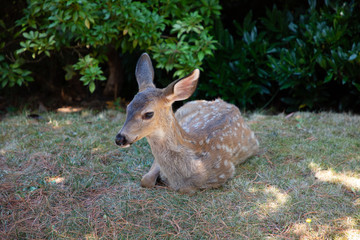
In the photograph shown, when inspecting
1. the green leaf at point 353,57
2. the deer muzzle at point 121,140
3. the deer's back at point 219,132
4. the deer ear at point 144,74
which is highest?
the deer ear at point 144,74

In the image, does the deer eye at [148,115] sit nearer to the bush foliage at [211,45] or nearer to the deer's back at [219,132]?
the deer's back at [219,132]

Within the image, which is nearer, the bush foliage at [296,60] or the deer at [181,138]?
the deer at [181,138]

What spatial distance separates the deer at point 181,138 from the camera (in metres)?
2.77

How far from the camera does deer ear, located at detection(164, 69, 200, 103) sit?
2.79 m

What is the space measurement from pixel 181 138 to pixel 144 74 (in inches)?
27.2

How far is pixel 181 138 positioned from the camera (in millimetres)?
3049

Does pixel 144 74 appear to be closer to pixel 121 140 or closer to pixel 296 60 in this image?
pixel 121 140

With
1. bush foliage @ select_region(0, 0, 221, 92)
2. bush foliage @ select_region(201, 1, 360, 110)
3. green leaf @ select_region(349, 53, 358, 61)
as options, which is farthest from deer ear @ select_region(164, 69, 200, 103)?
green leaf @ select_region(349, 53, 358, 61)

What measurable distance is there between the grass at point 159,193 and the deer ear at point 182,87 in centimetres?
86

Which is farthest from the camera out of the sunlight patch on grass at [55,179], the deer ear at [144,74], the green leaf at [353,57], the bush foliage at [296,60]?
the bush foliage at [296,60]

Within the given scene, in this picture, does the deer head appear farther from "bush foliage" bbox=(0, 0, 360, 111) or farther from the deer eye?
"bush foliage" bbox=(0, 0, 360, 111)

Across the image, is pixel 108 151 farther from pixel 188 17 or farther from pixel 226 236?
pixel 188 17

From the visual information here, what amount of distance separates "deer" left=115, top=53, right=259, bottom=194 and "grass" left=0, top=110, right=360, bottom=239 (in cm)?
13

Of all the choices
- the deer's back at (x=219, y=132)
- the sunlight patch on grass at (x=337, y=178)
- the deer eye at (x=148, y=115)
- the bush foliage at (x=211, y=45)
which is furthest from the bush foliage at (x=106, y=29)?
the sunlight patch on grass at (x=337, y=178)
